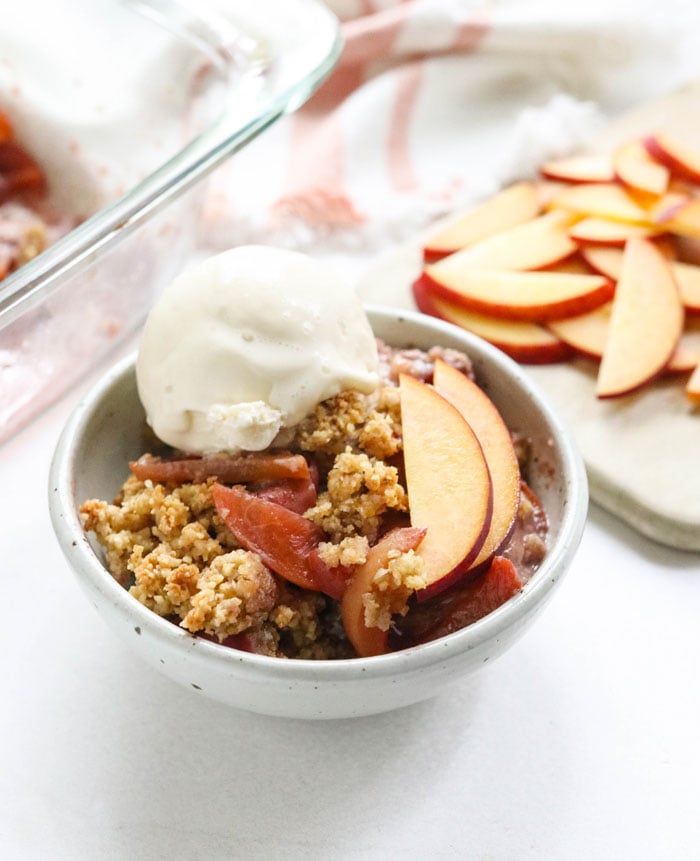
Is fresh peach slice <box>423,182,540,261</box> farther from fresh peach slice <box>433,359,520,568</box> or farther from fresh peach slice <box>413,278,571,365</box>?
fresh peach slice <box>433,359,520,568</box>

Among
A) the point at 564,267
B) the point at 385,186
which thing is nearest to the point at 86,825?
the point at 564,267

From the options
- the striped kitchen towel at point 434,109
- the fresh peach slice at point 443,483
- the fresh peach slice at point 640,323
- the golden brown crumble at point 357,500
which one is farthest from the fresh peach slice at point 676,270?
the golden brown crumble at point 357,500

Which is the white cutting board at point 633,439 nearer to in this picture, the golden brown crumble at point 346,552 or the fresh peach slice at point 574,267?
the fresh peach slice at point 574,267

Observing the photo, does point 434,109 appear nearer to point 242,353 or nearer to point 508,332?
point 508,332

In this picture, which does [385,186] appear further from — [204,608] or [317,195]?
[204,608]

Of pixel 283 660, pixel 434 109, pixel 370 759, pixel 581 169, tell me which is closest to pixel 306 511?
pixel 283 660

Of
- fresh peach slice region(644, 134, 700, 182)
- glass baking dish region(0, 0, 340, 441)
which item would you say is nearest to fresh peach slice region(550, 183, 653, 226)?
fresh peach slice region(644, 134, 700, 182)
